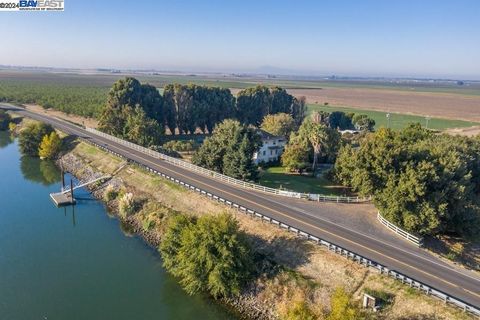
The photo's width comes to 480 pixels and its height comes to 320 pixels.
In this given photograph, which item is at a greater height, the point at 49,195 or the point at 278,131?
the point at 278,131

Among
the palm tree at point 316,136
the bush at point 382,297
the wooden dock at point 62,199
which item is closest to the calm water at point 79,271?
the wooden dock at point 62,199

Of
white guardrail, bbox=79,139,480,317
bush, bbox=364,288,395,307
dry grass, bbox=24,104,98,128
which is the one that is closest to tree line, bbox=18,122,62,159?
dry grass, bbox=24,104,98,128

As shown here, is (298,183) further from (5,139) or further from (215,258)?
(5,139)

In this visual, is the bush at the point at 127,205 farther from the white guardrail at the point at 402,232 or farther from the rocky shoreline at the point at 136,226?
the white guardrail at the point at 402,232

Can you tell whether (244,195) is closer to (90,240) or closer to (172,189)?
(172,189)

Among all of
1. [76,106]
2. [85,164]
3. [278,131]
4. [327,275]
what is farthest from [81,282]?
[76,106]
